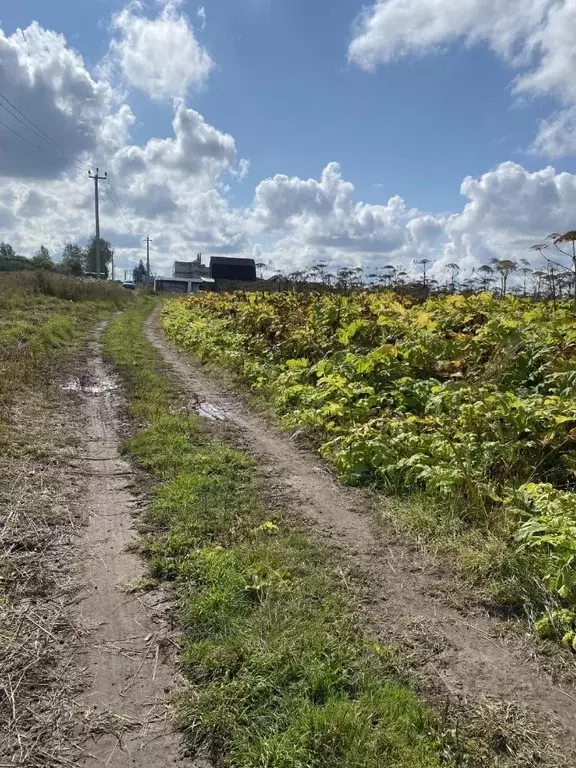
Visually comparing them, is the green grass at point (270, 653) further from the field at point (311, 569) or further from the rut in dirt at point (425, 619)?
the rut in dirt at point (425, 619)

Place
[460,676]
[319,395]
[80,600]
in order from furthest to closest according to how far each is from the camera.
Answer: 1. [319,395]
2. [80,600]
3. [460,676]

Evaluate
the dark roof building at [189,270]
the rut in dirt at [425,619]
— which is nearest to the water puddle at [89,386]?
the rut in dirt at [425,619]

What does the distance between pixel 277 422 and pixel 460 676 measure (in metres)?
4.89

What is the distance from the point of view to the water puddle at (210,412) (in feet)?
25.6

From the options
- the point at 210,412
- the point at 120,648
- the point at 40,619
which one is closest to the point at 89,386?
the point at 210,412

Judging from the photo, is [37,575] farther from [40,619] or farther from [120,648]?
[120,648]

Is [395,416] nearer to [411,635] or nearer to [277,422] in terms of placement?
[277,422]

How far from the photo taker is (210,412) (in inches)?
320

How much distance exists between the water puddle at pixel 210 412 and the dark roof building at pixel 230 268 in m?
63.6

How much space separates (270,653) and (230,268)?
73246 mm

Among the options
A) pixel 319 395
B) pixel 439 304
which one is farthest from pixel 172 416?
pixel 439 304

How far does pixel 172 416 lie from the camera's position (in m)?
7.41

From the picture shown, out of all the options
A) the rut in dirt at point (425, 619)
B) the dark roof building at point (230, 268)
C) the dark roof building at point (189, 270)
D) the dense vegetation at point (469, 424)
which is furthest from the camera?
the dark roof building at point (189, 270)

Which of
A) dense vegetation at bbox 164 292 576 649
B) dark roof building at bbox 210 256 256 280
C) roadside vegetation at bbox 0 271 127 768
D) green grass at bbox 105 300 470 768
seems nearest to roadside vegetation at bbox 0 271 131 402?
roadside vegetation at bbox 0 271 127 768
